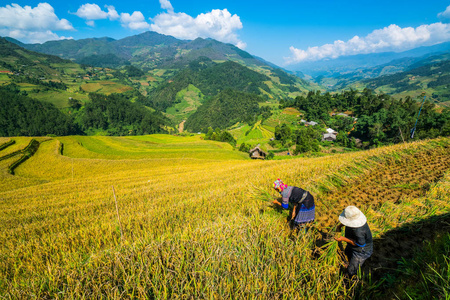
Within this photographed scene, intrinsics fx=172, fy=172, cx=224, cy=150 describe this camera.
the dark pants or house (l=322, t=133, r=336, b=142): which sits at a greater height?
the dark pants

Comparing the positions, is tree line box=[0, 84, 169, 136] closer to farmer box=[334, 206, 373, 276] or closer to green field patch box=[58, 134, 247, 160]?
green field patch box=[58, 134, 247, 160]

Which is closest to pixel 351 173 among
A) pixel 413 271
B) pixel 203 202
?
pixel 413 271

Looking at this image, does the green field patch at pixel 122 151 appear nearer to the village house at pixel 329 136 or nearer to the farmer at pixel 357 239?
the farmer at pixel 357 239

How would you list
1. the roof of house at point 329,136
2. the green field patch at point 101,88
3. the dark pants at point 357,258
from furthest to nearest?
the green field patch at point 101,88 → the roof of house at point 329,136 → the dark pants at point 357,258

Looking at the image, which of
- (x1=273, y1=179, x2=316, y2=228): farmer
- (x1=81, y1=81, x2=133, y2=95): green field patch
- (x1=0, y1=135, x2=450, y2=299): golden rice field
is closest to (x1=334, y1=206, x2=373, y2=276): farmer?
(x1=0, y1=135, x2=450, y2=299): golden rice field

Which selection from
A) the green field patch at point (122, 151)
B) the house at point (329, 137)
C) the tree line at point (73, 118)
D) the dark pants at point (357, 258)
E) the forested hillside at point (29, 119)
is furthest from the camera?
the tree line at point (73, 118)

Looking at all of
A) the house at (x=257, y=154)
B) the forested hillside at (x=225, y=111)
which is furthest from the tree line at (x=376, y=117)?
the forested hillside at (x=225, y=111)

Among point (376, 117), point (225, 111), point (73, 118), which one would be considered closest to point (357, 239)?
point (376, 117)

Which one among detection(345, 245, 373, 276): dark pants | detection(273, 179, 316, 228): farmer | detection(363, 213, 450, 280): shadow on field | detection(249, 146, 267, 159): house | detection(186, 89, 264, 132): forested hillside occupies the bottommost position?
detection(249, 146, 267, 159): house

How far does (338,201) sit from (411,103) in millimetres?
112822

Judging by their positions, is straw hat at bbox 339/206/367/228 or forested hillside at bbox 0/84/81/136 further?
forested hillside at bbox 0/84/81/136

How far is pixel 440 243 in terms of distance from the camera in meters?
3.67

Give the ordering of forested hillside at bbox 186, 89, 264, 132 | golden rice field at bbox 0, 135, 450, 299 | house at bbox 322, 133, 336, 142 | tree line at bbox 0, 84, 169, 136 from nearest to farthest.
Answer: golden rice field at bbox 0, 135, 450, 299, house at bbox 322, 133, 336, 142, tree line at bbox 0, 84, 169, 136, forested hillside at bbox 186, 89, 264, 132

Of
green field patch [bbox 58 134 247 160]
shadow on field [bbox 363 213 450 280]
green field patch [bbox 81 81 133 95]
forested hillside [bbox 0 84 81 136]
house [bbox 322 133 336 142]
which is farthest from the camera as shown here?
green field patch [bbox 81 81 133 95]
